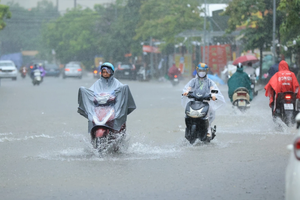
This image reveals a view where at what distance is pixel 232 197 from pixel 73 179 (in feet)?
6.42

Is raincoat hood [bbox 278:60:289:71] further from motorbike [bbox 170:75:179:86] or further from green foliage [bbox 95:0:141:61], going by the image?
green foliage [bbox 95:0:141:61]

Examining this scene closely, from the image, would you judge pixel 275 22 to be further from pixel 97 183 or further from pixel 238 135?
pixel 97 183

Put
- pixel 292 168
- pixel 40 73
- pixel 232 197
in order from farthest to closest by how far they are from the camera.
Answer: pixel 40 73 → pixel 232 197 → pixel 292 168

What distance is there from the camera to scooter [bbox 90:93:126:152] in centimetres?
891

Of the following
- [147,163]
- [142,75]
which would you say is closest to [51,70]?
[142,75]

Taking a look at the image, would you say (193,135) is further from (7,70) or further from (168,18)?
(7,70)

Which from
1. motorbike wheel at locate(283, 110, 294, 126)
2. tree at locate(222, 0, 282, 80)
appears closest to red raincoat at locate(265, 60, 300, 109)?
motorbike wheel at locate(283, 110, 294, 126)

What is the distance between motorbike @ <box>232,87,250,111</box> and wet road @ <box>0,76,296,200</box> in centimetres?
98

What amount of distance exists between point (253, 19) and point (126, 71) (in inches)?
703

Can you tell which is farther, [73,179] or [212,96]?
[212,96]

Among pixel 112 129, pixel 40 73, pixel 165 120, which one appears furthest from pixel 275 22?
pixel 112 129

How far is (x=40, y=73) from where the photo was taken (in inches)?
1532

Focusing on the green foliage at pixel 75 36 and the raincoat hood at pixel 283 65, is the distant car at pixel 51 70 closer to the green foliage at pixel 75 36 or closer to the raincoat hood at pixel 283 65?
the green foliage at pixel 75 36

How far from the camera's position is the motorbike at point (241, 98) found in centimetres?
1558
